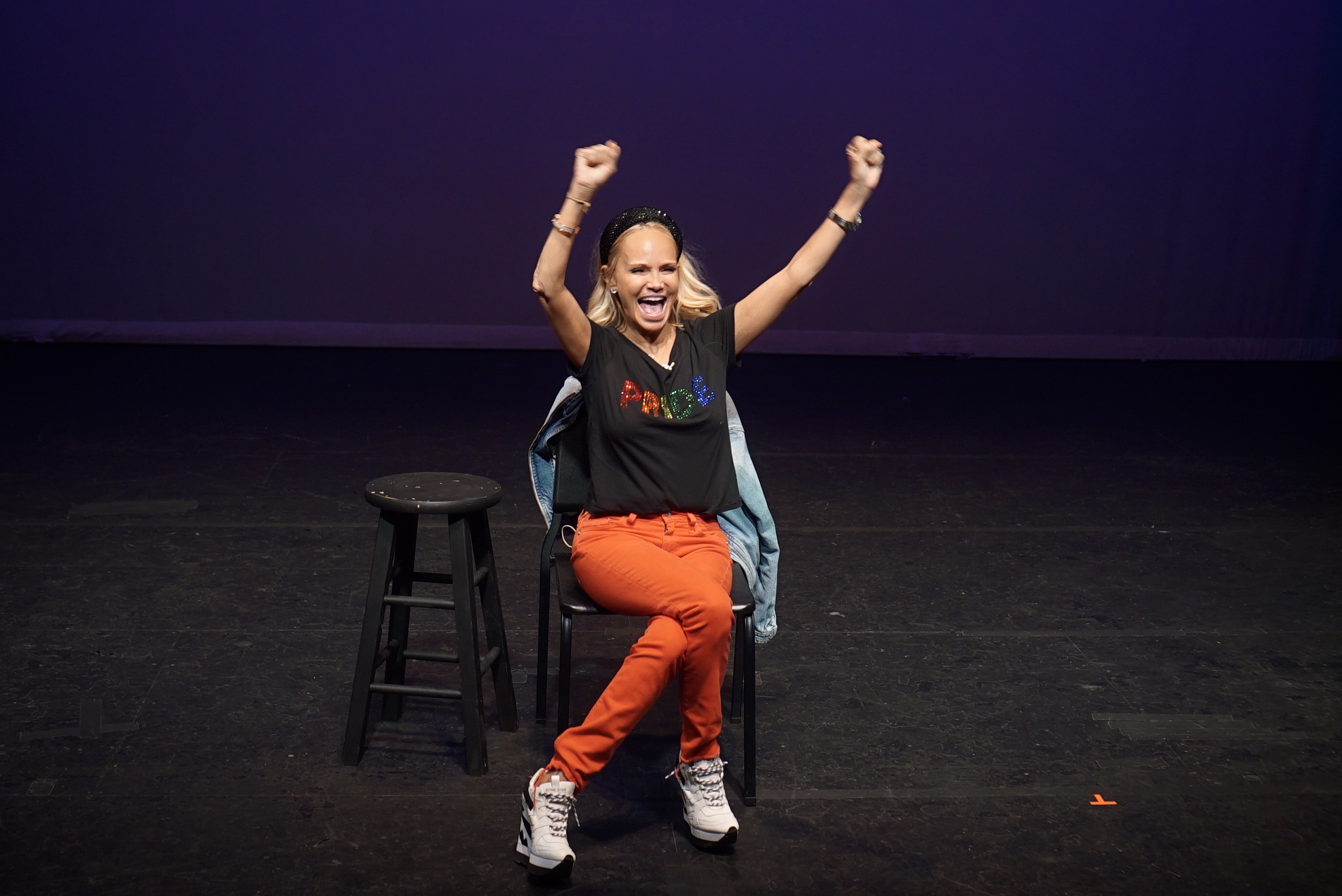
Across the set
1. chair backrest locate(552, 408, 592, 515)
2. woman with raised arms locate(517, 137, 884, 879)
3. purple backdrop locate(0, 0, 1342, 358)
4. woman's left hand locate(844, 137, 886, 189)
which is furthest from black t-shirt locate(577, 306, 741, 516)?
purple backdrop locate(0, 0, 1342, 358)

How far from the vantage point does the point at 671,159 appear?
283 inches

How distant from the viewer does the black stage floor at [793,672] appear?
219 centimetres

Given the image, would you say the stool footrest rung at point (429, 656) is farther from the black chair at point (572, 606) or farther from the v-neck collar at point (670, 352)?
the v-neck collar at point (670, 352)

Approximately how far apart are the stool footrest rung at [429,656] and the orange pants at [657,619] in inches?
14.3

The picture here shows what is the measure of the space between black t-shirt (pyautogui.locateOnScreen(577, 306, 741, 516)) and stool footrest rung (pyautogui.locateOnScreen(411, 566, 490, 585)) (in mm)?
274

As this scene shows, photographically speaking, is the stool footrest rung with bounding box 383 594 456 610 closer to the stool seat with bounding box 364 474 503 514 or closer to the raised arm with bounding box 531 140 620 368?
the stool seat with bounding box 364 474 503 514

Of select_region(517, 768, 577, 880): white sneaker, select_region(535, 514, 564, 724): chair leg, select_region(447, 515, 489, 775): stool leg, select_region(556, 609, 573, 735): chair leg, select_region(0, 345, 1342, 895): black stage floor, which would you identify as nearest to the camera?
select_region(517, 768, 577, 880): white sneaker

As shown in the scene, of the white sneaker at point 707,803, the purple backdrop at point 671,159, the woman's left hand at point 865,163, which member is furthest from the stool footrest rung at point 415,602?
the purple backdrop at point 671,159

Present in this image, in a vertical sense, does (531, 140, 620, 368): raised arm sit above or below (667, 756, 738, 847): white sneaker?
above

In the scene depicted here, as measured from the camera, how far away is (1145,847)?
2.24 meters

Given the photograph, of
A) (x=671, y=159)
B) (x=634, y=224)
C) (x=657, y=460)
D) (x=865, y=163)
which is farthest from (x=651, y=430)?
(x=671, y=159)

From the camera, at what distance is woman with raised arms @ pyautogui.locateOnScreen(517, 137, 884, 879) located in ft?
7.10

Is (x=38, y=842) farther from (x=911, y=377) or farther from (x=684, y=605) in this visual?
(x=911, y=377)

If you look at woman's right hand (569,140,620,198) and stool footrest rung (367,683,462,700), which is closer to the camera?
woman's right hand (569,140,620,198)
